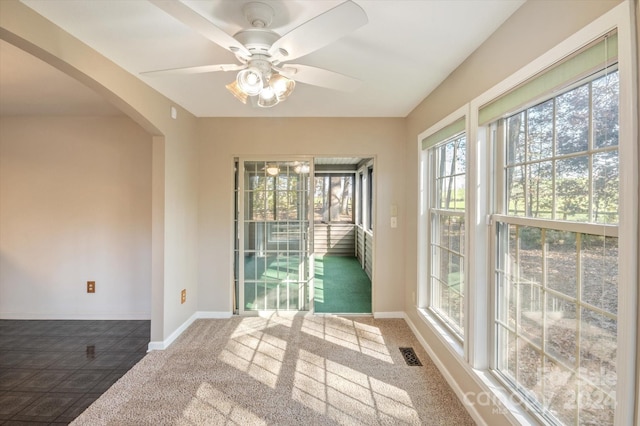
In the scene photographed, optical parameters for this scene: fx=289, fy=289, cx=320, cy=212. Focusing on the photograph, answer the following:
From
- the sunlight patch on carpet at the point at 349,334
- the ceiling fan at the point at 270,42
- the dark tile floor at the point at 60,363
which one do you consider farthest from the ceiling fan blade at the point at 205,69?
the sunlight patch on carpet at the point at 349,334

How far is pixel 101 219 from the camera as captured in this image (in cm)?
341

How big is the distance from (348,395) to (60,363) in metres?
2.49

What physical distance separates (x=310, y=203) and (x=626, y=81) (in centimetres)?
283

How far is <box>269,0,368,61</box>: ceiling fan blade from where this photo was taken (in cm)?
105

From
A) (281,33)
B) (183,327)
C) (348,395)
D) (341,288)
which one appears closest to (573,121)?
(281,33)

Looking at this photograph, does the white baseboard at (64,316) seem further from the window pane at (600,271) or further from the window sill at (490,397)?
the window pane at (600,271)

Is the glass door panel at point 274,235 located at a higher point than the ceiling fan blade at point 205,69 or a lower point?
lower

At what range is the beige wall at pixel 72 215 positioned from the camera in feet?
11.1

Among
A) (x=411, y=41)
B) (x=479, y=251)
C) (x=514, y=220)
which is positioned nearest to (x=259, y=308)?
(x=479, y=251)

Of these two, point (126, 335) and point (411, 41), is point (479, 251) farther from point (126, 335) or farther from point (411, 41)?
point (126, 335)

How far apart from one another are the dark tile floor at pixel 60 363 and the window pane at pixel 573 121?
3206 millimetres

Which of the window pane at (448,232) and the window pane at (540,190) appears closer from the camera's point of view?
the window pane at (540,190)

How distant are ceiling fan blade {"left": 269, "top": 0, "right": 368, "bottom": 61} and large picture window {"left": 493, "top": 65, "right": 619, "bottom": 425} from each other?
0.96 metres

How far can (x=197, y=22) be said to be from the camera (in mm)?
1144
